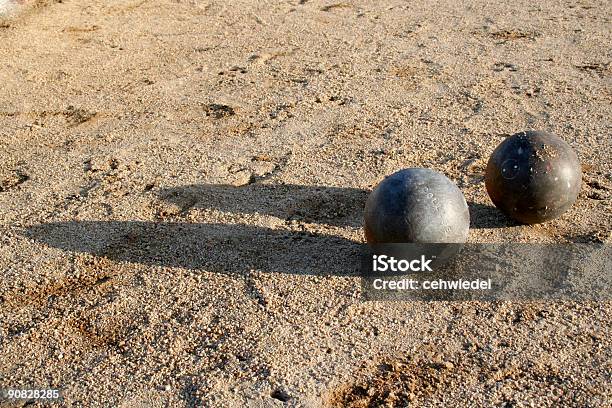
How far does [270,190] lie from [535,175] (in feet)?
7.27

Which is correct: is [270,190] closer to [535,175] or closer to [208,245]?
[208,245]

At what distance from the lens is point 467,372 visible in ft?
13.9

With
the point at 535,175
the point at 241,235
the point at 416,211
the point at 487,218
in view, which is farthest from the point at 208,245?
the point at 535,175

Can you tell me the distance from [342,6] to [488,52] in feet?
9.39

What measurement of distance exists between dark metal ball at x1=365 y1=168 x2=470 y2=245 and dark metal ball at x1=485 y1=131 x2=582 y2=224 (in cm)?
60

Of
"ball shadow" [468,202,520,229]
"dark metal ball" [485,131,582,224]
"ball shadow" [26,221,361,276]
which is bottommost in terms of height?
"ball shadow" [26,221,361,276]

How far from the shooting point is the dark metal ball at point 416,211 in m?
4.72

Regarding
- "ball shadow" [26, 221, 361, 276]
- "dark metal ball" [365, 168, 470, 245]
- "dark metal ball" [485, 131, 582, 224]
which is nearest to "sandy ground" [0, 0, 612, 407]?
"ball shadow" [26, 221, 361, 276]

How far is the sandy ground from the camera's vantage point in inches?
170

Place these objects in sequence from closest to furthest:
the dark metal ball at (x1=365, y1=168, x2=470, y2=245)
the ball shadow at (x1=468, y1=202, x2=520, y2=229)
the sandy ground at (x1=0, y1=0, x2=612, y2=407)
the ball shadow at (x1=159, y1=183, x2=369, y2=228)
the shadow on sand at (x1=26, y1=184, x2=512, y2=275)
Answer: the sandy ground at (x1=0, y1=0, x2=612, y2=407)
the dark metal ball at (x1=365, y1=168, x2=470, y2=245)
the shadow on sand at (x1=26, y1=184, x2=512, y2=275)
the ball shadow at (x1=468, y1=202, x2=520, y2=229)
the ball shadow at (x1=159, y1=183, x2=369, y2=228)

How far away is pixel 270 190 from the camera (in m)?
6.17

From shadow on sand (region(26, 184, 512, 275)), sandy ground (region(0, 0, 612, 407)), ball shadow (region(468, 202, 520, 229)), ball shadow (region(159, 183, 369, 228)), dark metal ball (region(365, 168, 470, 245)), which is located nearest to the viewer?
sandy ground (region(0, 0, 612, 407))

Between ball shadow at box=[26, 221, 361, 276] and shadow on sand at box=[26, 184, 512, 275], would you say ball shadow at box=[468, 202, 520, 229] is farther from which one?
ball shadow at box=[26, 221, 361, 276]

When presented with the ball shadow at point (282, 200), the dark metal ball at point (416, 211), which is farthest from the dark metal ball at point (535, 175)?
the ball shadow at point (282, 200)
